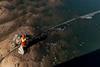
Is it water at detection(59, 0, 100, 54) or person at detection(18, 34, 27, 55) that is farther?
water at detection(59, 0, 100, 54)

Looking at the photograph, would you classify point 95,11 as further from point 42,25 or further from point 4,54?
point 4,54

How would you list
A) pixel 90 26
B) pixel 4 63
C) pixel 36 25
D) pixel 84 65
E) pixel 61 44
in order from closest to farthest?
pixel 4 63 → pixel 84 65 → pixel 61 44 → pixel 36 25 → pixel 90 26

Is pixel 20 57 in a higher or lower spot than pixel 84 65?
higher

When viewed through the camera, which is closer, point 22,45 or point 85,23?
point 22,45

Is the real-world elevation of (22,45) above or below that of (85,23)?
above

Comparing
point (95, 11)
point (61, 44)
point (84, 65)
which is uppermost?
point (95, 11)

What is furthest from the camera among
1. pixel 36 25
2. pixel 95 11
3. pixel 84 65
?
pixel 95 11

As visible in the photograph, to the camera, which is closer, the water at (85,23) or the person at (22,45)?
the person at (22,45)

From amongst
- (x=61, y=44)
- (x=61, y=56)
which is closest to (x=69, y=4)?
(x=61, y=44)
